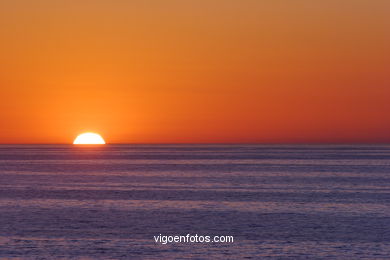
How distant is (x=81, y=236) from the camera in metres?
27.2

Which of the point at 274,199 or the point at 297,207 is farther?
the point at 274,199

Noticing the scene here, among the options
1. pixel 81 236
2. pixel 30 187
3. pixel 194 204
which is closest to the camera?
pixel 81 236

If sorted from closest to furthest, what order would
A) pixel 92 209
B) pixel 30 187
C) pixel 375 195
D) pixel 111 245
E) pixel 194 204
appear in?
pixel 111 245 < pixel 92 209 < pixel 194 204 < pixel 375 195 < pixel 30 187

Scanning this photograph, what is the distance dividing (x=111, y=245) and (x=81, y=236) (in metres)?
2.51

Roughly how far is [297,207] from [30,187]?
2442 centimetres

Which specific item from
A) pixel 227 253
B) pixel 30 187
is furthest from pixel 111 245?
pixel 30 187

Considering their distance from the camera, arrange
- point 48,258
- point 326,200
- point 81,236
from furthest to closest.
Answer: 1. point 326,200
2. point 81,236
3. point 48,258

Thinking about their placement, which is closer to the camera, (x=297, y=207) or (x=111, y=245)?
(x=111, y=245)

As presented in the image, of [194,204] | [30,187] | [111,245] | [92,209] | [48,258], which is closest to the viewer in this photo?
[48,258]

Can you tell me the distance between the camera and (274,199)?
43.2 meters

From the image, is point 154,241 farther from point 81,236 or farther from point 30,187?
point 30,187

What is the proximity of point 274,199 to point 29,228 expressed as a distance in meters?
18.2

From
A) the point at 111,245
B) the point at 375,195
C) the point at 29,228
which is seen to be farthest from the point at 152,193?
the point at 111,245

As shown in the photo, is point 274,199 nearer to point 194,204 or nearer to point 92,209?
point 194,204
